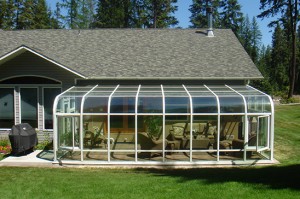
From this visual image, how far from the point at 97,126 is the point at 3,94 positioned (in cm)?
518

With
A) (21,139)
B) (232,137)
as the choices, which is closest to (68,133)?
(21,139)

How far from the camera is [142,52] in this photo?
59.2ft

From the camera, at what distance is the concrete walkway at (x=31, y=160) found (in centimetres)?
1178

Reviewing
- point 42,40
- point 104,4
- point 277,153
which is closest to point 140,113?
point 277,153

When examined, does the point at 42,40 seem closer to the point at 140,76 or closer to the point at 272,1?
the point at 140,76

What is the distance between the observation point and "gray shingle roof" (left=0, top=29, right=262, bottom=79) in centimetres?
1578

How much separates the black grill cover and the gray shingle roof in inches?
128

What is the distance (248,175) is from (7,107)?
35.2 ft

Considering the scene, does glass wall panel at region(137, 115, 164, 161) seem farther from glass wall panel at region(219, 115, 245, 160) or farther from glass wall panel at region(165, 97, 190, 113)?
glass wall panel at region(219, 115, 245, 160)

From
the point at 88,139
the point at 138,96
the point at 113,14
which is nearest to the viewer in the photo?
the point at 138,96

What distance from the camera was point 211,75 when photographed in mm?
15547

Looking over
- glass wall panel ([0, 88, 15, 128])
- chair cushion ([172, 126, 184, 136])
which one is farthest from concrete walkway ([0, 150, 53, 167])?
chair cushion ([172, 126, 184, 136])

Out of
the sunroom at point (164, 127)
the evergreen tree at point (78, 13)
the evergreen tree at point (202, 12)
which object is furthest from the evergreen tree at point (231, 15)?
the sunroom at point (164, 127)

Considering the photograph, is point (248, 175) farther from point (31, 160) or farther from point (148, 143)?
point (31, 160)
